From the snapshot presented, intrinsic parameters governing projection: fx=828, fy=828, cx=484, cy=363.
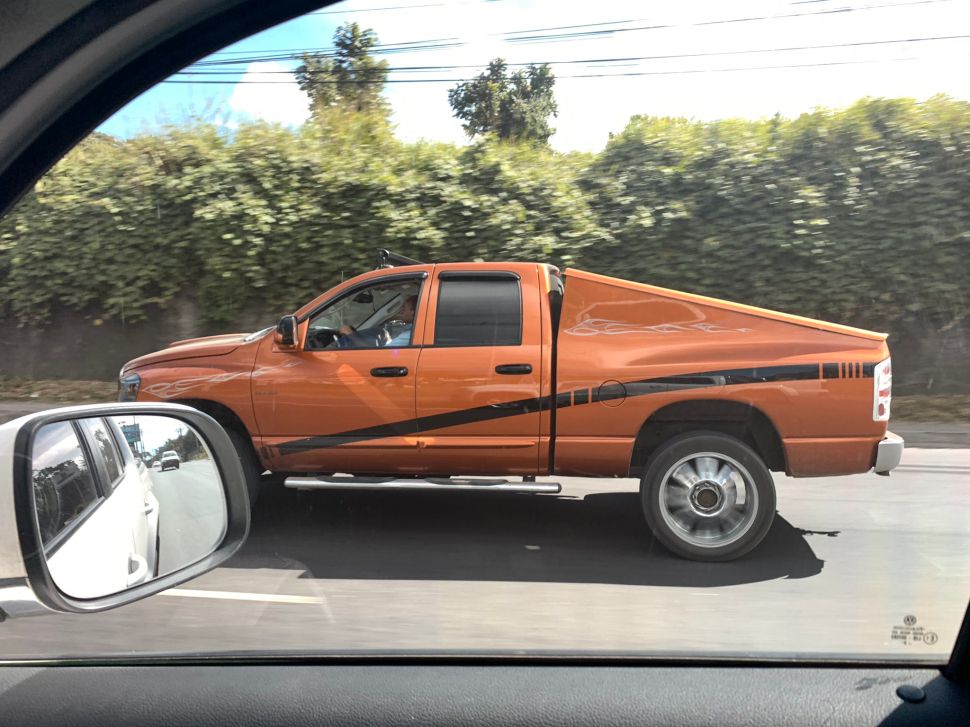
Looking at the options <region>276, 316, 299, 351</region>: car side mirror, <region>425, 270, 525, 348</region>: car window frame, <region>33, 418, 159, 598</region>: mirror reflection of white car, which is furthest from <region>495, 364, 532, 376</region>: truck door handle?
<region>33, 418, 159, 598</region>: mirror reflection of white car

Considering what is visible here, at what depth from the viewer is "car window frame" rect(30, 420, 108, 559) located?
1.88m

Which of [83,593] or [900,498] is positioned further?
[900,498]

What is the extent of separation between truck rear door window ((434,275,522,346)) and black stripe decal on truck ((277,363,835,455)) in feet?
1.19

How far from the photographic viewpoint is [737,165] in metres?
3.95

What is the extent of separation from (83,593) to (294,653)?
806 millimetres

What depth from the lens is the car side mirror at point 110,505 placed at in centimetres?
176

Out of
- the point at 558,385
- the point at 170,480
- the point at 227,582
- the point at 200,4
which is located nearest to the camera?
the point at 200,4

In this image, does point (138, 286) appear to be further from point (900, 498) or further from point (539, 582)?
point (900, 498)

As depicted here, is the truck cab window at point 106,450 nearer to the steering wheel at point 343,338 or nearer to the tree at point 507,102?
the tree at point 507,102

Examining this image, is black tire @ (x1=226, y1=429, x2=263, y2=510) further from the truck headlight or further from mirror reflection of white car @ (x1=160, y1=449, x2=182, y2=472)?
mirror reflection of white car @ (x1=160, y1=449, x2=182, y2=472)

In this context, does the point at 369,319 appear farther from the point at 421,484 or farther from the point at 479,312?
the point at 421,484

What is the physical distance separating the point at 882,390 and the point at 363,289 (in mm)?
2691

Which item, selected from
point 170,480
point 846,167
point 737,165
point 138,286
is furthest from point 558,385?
point 170,480

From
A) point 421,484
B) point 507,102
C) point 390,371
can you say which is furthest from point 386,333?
point 507,102
